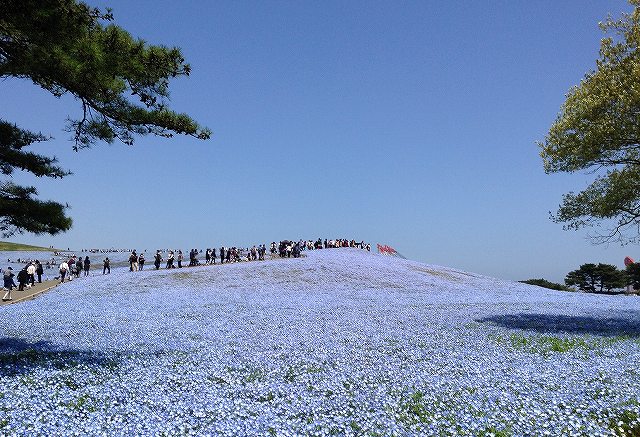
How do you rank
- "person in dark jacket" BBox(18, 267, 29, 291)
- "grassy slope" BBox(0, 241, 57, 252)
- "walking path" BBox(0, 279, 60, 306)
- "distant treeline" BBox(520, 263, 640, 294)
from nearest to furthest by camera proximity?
"walking path" BBox(0, 279, 60, 306)
"person in dark jacket" BBox(18, 267, 29, 291)
"distant treeline" BBox(520, 263, 640, 294)
"grassy slope" BBox(0, 241, 57, 252)

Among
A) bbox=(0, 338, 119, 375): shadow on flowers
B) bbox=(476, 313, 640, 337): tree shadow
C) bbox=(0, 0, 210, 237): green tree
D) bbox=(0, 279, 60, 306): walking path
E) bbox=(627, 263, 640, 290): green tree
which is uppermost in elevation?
bbox=(0, 0, 210, 237): green tree

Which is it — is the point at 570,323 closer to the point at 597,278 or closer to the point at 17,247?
the point at 597,278

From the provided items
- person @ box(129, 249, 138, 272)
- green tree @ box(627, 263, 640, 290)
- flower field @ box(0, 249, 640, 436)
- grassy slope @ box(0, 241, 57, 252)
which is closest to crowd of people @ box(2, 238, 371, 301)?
person @ box(129, 249, 138, 272)

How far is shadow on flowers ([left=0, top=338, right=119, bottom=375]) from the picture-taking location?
1108 centimetres

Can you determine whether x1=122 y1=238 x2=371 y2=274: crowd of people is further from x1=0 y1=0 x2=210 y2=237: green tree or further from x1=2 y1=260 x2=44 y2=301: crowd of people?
x1=0 y1=0 x2=210 y2=237: green tree

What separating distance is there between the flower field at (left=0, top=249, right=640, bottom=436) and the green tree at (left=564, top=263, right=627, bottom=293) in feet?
130

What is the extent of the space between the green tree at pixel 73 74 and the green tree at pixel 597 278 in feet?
199

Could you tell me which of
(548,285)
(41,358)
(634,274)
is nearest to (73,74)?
(41,358)

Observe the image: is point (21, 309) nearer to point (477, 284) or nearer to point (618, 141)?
point (618, 141)

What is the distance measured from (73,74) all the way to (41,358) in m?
7.66

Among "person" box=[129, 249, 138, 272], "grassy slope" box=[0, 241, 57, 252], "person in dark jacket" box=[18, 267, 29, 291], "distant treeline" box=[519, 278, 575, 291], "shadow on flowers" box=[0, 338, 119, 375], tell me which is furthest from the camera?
"grassy slope" box=[0, 241, 57, 252]

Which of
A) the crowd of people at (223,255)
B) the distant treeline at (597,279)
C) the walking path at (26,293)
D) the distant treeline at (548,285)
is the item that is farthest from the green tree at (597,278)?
the walking path at (26,293)

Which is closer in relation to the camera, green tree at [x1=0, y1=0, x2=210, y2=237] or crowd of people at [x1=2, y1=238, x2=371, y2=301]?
green tree at [x1=0, y1=0, x2=210, y2=237]

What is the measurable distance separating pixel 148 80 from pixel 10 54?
300 centimetres
